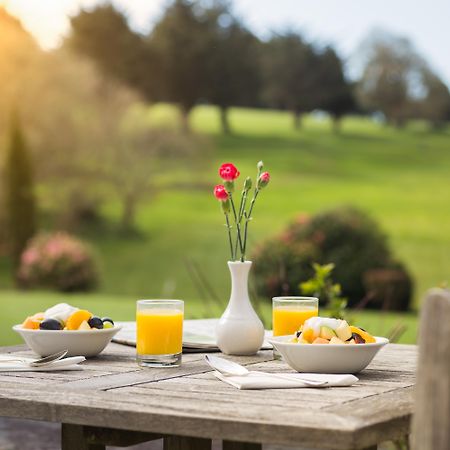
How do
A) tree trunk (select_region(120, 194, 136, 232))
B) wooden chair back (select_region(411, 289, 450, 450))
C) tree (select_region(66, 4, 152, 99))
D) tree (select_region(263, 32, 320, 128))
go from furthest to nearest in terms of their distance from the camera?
tree (select_region(263, 32, 320, 128)) < tree (select_region(66, 4, 152, 99)) < tree trunk (select_region(120, 194, 136, 232)) < wooden chair back (select_region(411, 289, 450, 450))

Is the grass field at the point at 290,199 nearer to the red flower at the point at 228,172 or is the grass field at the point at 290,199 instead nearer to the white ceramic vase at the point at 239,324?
the white ceramic vase at the point at 239,324

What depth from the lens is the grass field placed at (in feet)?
67.2

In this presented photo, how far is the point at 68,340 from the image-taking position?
94.3 inches

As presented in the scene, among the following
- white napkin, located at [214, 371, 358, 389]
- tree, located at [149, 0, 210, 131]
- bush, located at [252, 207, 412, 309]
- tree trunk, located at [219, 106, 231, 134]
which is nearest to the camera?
white napkin, located at [214, 371, 358, 389]

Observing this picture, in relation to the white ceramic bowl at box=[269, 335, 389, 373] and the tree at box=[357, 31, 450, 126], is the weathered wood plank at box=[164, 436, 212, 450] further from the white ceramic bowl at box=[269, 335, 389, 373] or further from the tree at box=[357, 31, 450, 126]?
the tree at box=[357, 31, 450, 126]

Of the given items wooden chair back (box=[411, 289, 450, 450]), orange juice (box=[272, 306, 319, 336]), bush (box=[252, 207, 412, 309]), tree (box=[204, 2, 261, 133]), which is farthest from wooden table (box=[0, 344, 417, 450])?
tree (box=[204, 2, 261, 133])

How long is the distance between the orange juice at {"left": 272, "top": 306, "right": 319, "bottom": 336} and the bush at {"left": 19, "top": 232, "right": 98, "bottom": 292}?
41.3 ft

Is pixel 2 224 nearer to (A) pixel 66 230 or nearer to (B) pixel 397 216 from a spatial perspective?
(A) pixel 66 230

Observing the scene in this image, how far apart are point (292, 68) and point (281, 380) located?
2623 cm

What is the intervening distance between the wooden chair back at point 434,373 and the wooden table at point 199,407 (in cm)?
21

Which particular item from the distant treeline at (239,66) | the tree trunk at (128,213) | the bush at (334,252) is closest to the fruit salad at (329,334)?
the bush at (334,252)

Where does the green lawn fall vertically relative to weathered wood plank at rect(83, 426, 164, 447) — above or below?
below

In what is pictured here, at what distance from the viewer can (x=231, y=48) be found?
28.4 m

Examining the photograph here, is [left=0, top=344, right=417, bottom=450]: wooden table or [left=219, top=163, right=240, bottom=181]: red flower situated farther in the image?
[left=219, top=163, right=240, bottom=181]: red flower
